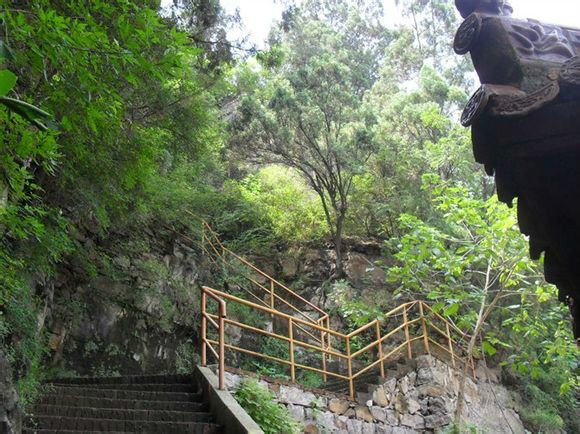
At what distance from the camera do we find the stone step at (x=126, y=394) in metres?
5.71

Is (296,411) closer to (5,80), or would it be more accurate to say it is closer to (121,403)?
(121,403)

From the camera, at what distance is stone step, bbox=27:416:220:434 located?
15.6 ft

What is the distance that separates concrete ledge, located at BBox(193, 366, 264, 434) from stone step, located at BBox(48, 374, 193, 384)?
348mm

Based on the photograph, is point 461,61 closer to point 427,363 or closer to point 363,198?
point 363,198

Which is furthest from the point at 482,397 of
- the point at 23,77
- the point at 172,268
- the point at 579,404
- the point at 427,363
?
the point at 23,77

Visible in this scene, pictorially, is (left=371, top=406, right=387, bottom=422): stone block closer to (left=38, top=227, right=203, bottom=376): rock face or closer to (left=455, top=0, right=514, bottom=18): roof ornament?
(left=38, top=227, right=203, bottom=376): rock face

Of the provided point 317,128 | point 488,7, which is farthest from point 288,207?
point 488,7

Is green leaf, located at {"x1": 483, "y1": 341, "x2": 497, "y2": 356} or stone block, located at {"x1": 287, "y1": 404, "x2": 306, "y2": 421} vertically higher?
green leaf, located at {"x1": 483, "y1": 341, "x2": 497, "y2": 356}

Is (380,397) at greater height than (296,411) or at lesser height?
greater

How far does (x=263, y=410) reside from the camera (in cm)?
553

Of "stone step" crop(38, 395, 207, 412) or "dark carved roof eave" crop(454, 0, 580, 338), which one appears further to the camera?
"stone step" crop(38, 395, 207, 412)

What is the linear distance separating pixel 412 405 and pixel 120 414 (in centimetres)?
472

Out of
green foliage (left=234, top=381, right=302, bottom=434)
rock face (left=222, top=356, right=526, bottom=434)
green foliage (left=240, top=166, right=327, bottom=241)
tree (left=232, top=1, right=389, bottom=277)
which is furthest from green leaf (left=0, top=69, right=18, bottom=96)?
green foliage (left=240, top=166, right=327, bottom=241)

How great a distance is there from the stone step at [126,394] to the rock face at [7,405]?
4.33 ft
